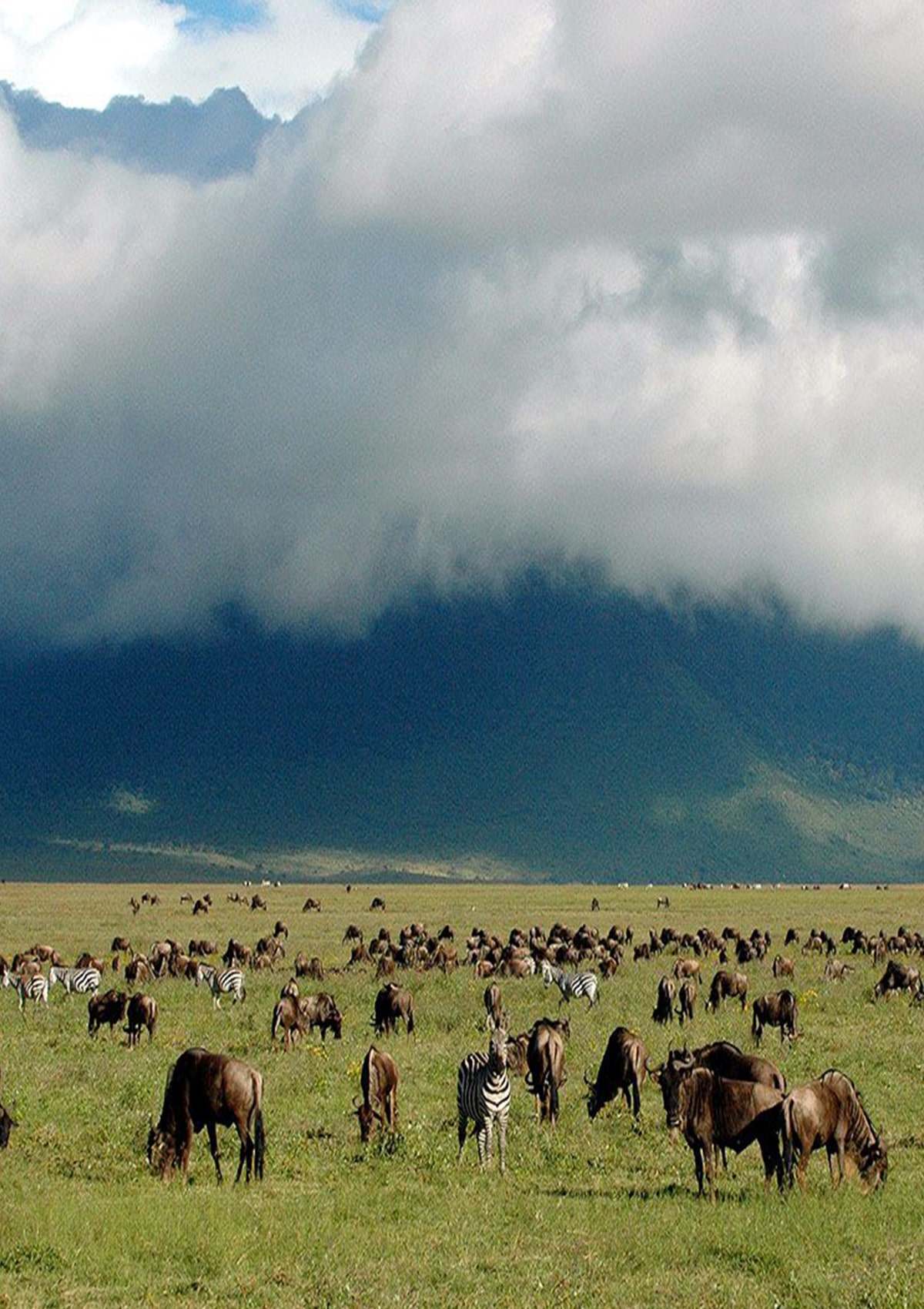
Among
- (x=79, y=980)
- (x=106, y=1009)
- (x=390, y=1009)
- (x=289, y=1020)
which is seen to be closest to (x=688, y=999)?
(x=390, y=1009)

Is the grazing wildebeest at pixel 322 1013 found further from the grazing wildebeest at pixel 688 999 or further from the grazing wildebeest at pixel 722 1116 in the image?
the grazing wildebeest at pixel 722 1116

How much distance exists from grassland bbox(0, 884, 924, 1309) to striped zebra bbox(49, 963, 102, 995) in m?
5.99

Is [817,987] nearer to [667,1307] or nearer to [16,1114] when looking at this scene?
[16,1114]

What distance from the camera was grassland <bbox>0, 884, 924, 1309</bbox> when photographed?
15.3 m

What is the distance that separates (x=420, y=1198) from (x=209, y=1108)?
3.01 m

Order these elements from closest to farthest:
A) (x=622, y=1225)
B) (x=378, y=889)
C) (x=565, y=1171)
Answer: (x=622, y=1225) < (x=565, y=1171) < (x=378, y=889)

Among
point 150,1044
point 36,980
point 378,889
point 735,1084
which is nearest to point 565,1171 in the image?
point 735,1084

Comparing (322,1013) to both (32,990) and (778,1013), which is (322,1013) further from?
(32,990)

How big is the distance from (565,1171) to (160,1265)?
7.17 m

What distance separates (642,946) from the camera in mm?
62094

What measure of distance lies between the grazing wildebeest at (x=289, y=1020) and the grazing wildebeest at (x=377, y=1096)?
9.72m

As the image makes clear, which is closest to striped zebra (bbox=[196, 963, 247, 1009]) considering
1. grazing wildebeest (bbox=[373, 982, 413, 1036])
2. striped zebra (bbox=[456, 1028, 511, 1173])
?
grazing wildebeest (bbox=[373, 982, 413, 1036])

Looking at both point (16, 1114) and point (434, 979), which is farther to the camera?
point (434, 979)

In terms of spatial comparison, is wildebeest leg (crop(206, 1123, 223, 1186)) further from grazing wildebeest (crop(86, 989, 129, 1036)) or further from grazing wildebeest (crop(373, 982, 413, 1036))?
grazing wildebeest (crop(86, 989, 129, 1036))
